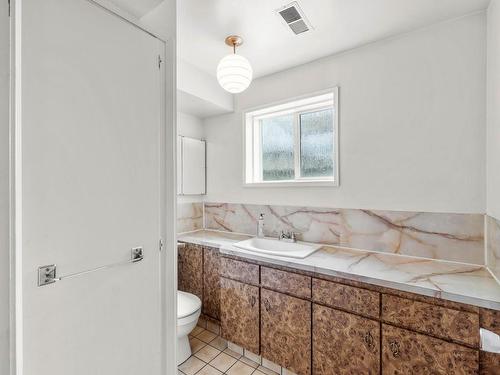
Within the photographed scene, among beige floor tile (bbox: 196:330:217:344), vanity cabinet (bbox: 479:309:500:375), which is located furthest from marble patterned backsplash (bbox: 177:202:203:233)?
vanity cabinet (bbox: 479:309:500:375)

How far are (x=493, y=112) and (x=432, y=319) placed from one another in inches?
49.1

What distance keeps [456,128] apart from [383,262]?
1.04 m

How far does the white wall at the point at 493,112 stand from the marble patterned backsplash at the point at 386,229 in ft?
0.78

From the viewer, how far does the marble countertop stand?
→ 1.25 meters

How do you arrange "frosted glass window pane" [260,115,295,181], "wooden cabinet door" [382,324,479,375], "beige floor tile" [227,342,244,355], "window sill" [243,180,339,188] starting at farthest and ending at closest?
"frosted glass window pane" [260,115,295,181] → "window sill" [243,180,339,188] → "beige floor tile" [227,342,244,355] → "wooden cabinet door" [382,324,479,375]

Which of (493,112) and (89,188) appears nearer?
(89,188)

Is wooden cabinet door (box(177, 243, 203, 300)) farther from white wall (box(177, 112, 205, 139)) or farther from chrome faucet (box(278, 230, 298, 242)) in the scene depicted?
white wall (box(177, 112, 205, 139))

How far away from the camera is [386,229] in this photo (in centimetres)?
192

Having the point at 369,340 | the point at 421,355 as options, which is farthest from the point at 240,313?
the point at 421,355

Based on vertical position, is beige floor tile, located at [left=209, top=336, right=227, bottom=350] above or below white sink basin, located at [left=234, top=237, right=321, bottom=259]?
below

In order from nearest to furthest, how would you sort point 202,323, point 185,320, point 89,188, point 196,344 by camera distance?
point 89,188 < point 185,320 < point 196,344 < point 202,323

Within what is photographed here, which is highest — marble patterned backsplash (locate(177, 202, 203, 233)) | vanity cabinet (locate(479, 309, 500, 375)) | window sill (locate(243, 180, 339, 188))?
window sill (locate(243, 180, 339, 188))

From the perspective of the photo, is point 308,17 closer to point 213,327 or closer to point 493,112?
point 493,112
